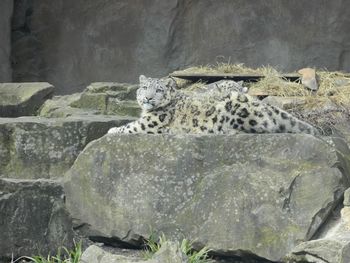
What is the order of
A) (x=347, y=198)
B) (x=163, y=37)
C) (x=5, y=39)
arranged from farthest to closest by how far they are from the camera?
(x=163, y=37) < (x=5, y=39) < (x=347, y=198)

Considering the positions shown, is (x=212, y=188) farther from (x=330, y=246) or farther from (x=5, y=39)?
(x=5, y=39)

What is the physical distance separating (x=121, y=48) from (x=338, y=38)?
10.1 feet

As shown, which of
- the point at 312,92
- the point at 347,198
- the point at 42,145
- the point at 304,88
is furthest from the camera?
the point at 304,88

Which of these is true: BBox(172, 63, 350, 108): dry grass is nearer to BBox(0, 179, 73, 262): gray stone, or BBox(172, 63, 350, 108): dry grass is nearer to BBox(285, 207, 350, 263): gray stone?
BBox(285, 207, 350, 263): gray stone

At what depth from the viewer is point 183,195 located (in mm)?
7000

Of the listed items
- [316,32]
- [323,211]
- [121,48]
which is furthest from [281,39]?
[323,211]

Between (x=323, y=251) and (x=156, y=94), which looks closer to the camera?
(x=323, y=251)

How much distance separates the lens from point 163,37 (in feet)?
41.1

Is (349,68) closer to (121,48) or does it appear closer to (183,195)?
(121,48)

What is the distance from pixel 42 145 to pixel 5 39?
452cm

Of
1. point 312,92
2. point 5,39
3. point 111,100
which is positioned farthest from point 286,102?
point 5,39

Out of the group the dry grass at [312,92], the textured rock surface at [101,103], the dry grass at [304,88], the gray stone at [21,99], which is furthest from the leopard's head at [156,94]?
the gray stone at [21,99]

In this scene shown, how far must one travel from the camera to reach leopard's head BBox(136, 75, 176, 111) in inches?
307

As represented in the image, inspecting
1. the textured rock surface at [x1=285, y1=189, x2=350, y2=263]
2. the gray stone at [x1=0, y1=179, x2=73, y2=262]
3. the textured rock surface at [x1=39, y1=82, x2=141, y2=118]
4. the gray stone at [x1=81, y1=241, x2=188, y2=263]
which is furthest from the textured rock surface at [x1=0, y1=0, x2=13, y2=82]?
the textured rock surface at [x1=285, y1=189, x2=350, y2=263]
